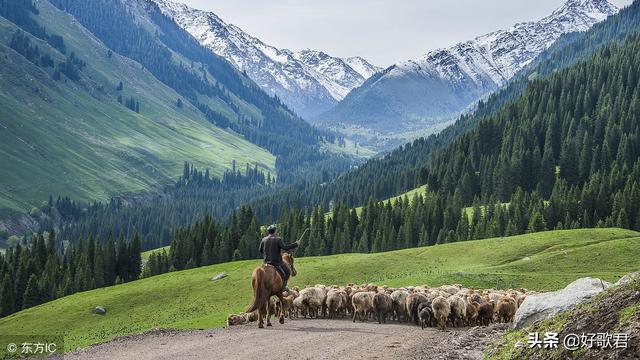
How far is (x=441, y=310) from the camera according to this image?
3559 centimetres

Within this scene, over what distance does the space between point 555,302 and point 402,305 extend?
13.9 metres

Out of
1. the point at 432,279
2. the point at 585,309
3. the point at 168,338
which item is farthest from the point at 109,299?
the point at 585,309

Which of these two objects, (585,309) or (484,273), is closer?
(585,309)

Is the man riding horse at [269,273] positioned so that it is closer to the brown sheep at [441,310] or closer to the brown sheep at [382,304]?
the brown sheep at [382,304]

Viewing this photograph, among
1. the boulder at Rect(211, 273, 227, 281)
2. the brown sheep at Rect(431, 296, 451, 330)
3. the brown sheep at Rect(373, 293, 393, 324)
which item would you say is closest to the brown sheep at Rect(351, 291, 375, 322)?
the brown sheep at Rect(373, 293, 393, 324)

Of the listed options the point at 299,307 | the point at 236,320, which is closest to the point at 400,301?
the point at 299,307

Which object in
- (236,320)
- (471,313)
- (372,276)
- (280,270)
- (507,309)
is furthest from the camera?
(372,276)

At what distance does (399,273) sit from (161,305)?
107 feet

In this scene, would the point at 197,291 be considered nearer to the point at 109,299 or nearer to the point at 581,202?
the point at 109,299

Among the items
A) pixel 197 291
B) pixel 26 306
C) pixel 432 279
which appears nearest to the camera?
pixel 432 279

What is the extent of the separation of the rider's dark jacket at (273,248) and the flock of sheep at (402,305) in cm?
329

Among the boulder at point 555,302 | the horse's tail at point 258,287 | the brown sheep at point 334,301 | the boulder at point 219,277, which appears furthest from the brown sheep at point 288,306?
the boulder at point 219,277

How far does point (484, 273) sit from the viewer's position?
6241 cm

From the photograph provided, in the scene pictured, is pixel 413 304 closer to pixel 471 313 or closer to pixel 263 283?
pixel 471 313
